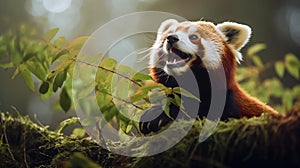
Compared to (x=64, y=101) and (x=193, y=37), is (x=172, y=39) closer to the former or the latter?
(x=193, y=37)

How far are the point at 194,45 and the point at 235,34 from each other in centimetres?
27

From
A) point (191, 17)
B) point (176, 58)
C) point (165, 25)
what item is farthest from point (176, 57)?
point (191, 17)

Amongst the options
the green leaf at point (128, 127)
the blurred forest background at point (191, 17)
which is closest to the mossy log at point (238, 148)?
Result: the green leaf at point (128, 127)

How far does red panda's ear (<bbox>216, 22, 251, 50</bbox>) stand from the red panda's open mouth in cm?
28

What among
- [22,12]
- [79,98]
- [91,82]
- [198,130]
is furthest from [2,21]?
[22,12]

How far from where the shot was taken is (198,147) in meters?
1.10

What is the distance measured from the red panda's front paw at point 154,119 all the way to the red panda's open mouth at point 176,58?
0.24 meters

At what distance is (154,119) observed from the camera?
1.52m

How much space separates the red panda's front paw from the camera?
1.48 m

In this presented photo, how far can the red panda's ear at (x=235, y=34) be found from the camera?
6.34 ft

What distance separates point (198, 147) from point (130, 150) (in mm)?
273

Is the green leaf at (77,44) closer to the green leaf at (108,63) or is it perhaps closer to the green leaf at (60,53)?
the green leaf at (60,53)

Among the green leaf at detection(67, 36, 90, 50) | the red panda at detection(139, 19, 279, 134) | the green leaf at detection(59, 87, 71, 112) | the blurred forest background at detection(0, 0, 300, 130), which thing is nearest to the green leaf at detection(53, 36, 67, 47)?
the green leaf at detection(67, 36, 90, 50)

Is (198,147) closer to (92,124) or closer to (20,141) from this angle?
(92,124)
